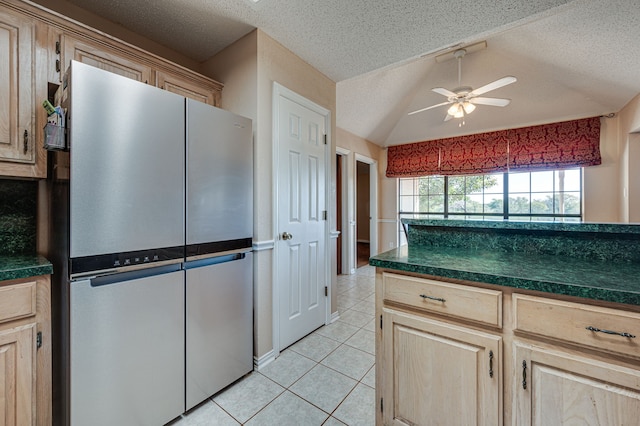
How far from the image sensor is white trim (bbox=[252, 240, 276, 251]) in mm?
1874

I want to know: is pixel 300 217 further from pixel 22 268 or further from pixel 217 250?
pixel 22 268

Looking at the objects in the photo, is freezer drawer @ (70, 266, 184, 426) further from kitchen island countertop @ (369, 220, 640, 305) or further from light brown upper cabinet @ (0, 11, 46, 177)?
kitchen island countertop @ (369, 220, 640, 305)

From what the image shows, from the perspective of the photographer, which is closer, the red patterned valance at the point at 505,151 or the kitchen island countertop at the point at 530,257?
the kitchen island countertop at the point at 530,257

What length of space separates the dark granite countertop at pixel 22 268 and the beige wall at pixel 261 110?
105cm

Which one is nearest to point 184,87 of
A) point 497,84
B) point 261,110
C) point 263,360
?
point 261,110

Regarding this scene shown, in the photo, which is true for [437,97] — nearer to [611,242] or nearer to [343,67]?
[343,67]

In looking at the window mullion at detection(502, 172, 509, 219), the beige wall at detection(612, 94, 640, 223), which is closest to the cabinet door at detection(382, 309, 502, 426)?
the beige wall at detection(612, 94, 640, 223)

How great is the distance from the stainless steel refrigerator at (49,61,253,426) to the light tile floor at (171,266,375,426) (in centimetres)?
22

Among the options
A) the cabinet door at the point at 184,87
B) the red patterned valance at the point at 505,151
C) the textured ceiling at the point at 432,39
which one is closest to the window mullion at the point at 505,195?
the red patterned valance at the point at 505,151

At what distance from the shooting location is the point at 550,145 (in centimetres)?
417

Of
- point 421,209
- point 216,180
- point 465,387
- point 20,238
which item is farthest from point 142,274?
point 421,209

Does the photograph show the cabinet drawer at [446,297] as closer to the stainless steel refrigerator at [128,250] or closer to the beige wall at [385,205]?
the stainless steel refrigerator at [128,250]

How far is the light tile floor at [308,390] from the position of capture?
1.45 meters

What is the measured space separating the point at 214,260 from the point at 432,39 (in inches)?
87.9
